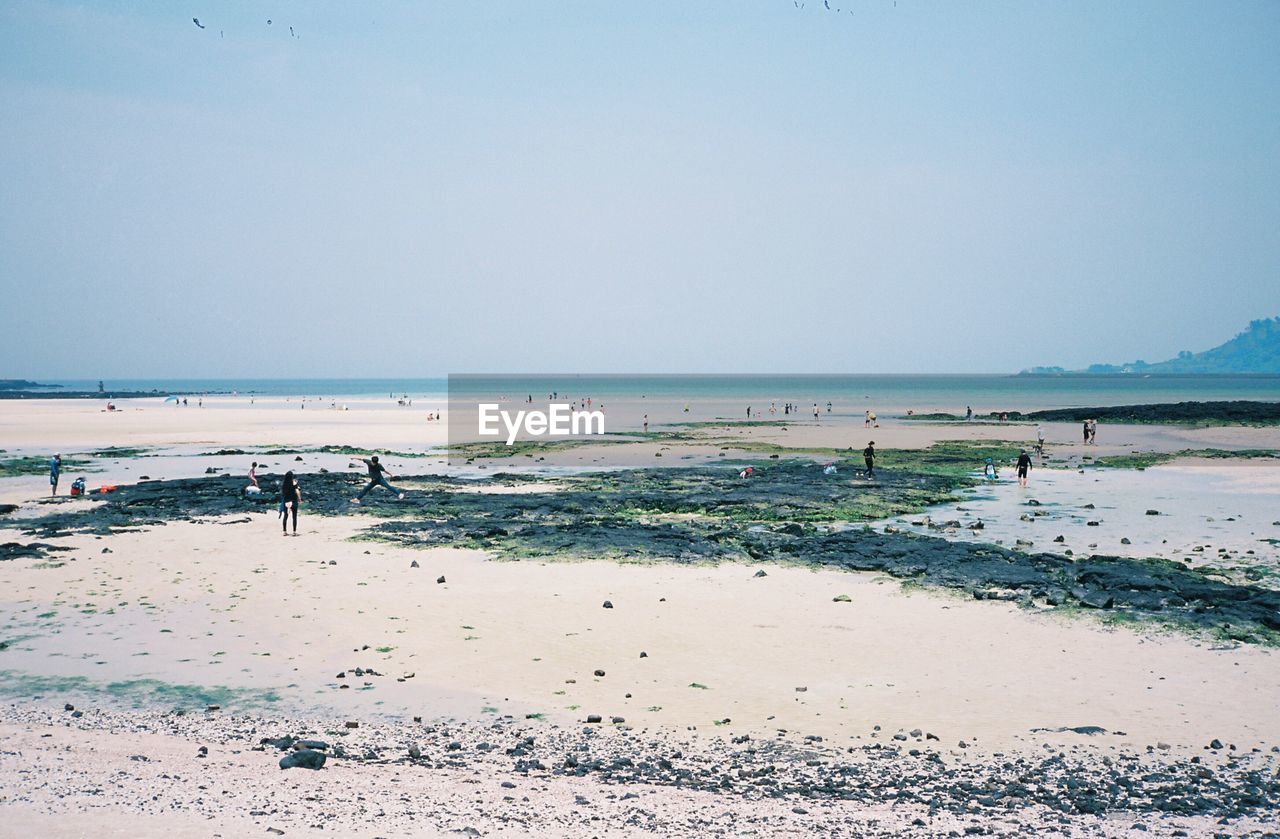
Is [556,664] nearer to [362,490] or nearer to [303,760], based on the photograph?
[303,760]

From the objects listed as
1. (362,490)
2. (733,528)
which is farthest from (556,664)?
(362,490)

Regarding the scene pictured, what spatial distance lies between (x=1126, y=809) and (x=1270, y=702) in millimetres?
4885

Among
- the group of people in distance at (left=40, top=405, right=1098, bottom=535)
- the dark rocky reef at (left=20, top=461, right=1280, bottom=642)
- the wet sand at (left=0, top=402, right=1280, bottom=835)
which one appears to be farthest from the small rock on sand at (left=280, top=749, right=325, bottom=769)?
the group of people in distance at (left=40, top=405, right=1098, bottom=535)

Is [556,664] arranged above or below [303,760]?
below

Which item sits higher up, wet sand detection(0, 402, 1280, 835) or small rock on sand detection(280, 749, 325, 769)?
small rock on sand detection(280, 749, 325, 769)

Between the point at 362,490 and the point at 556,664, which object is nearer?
the point at 556,664

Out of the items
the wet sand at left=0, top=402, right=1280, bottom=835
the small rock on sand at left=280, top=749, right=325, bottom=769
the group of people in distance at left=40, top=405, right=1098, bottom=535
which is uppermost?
Result: the group of people in distance at left=40, top=405, right=1098, bottom=535

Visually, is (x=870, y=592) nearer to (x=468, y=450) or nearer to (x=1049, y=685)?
(x=1049, y=685)

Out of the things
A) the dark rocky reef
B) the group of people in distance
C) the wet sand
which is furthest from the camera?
the group of people in distance

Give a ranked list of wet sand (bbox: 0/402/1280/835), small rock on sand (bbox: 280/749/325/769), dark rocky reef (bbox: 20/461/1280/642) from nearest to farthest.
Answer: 1. wet sand (bbox: 0/402/1280/835)
2. small rock on sand (bbox: 280/749/325/769)
3. dark rocky reef (bbox: 20/461/1280/642)

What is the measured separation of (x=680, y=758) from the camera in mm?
10656

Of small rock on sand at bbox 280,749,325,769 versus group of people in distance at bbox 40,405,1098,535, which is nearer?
small rock on sand at bbox 280,749,325,769

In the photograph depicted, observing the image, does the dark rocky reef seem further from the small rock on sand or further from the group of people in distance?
the small rock on sand

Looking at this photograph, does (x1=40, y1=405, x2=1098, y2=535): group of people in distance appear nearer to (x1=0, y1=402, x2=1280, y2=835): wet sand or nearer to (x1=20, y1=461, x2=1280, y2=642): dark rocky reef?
(x1=20, y1=461, x2=1280, y2=642): dark rocky reef
